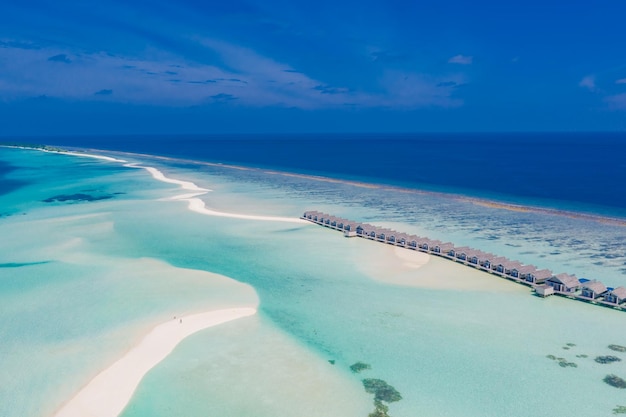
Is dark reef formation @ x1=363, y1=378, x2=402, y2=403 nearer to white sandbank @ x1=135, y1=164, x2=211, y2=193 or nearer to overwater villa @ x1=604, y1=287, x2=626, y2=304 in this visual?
overwater villa @ x1=604, y1=287, x2=626, y2=304

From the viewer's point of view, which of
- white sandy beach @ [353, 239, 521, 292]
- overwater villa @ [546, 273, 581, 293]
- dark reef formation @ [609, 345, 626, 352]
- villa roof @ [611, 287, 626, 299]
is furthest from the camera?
white sandy beach @ [353, 239, 521, 292]

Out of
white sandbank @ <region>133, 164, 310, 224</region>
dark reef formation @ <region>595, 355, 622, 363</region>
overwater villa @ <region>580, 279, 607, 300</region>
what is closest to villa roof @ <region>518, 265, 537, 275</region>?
overwater villa @ <region>580, 279, 607, 300</region>

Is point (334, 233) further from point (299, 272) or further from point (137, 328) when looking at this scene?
point (137, 328)

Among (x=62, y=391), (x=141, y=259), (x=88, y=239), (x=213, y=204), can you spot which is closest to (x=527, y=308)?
(x=62, y=391)

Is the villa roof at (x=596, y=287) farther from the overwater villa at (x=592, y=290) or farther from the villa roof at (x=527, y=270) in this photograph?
the villa roof at (x=527, y=270)

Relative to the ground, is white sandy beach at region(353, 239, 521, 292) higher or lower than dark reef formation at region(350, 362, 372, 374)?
higher

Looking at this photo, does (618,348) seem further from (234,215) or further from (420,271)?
(234,215)

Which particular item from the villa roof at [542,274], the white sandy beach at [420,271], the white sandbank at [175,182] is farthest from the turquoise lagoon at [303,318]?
the white sandbank at [175,182]
